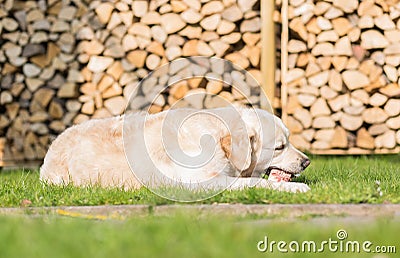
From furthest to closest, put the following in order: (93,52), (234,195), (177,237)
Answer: (93,52) < (234,195) < (177,237)

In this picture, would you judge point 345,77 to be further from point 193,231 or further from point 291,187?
point 193,231

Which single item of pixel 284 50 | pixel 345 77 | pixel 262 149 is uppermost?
pixel 284 50

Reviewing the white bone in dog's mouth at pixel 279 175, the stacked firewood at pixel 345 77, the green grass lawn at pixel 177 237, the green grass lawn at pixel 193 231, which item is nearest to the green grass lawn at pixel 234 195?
the green grass lawn at pixel 193 231

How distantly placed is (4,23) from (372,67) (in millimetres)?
3747

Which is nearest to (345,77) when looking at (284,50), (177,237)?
(284,50)

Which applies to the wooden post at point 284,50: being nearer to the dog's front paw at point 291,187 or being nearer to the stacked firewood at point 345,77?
the stacked firewood at point 345,77

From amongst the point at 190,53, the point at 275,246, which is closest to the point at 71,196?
the point at 275,246

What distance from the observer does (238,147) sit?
453 cm

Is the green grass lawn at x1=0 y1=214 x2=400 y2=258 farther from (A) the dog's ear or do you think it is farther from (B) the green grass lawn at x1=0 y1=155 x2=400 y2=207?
(A) the dog's ear

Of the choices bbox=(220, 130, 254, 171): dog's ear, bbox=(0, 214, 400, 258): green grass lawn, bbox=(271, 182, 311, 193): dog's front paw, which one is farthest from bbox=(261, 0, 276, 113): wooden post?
bbox=(0, 214, 400, 258): green grass lawn

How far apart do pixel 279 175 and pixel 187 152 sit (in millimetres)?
588

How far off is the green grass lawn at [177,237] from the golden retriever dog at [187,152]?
1174 mm

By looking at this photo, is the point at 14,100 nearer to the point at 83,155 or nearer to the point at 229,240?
the point at 83,155

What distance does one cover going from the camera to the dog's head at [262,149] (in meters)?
4.54
